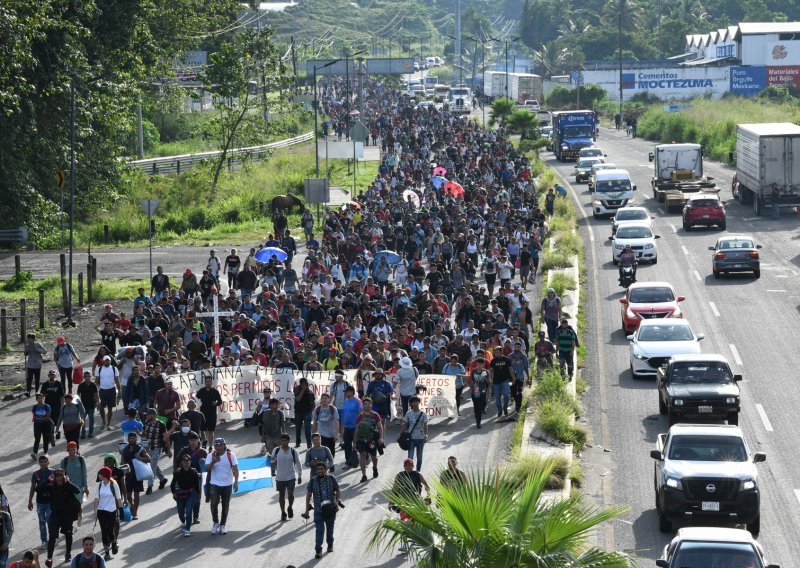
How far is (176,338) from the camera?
29500 mm

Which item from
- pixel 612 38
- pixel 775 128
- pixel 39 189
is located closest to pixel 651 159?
pixel 775 128

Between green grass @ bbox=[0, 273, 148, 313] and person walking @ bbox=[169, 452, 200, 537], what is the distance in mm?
21602

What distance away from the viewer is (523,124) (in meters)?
95.4

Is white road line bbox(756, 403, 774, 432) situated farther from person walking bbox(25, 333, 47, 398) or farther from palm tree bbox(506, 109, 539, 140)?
palm tree bbox(506, 109, 539, 140)

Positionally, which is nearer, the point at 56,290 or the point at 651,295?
the point at 651,295

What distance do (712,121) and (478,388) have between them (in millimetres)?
73584

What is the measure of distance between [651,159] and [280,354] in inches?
1965

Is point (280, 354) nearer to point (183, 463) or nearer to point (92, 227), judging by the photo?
point (183, 463)

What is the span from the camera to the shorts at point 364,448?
2173cm

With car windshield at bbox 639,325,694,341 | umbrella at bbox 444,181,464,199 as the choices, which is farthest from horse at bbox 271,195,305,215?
car windshield at bbox 639,325,694,341

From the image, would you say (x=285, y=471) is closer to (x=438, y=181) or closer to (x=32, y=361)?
(x=32, y=361)

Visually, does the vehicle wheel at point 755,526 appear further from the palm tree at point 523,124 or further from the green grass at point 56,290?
the palm tree at point 523,124

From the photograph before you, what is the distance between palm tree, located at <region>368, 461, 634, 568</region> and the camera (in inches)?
464

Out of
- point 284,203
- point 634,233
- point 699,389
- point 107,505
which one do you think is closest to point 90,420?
point 107,505
